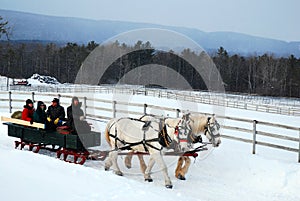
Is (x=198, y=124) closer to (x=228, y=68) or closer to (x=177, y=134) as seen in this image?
(x=177, y=134)

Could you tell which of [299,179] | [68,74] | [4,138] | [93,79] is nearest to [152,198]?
[299,179]

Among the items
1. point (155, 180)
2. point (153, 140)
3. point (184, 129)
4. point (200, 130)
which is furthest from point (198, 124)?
point (155, 180)

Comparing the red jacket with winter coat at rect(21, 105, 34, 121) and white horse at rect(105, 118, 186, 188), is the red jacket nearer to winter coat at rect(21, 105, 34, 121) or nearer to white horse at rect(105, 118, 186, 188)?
winter coat at rect(21, 105, 34, 121)

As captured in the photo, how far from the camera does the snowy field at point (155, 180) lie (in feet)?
22.2

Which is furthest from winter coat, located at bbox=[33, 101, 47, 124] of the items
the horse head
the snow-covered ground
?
the horse head

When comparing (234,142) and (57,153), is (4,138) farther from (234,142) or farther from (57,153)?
(234,142)

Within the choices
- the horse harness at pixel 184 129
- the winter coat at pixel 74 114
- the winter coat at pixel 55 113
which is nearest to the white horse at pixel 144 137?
the horse harness at pixel 184 129

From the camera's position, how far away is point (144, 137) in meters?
9.16

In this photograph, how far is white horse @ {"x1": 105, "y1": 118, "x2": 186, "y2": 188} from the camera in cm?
886

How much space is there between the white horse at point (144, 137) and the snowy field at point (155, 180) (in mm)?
467

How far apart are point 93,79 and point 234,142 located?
137 ft

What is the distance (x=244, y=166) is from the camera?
10484 millimetres

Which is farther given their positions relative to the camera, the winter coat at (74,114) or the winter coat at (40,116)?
the winter coat at (40,116)

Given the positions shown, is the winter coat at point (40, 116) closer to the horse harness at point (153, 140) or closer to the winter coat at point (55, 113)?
the winter coat at point (55, 113)
